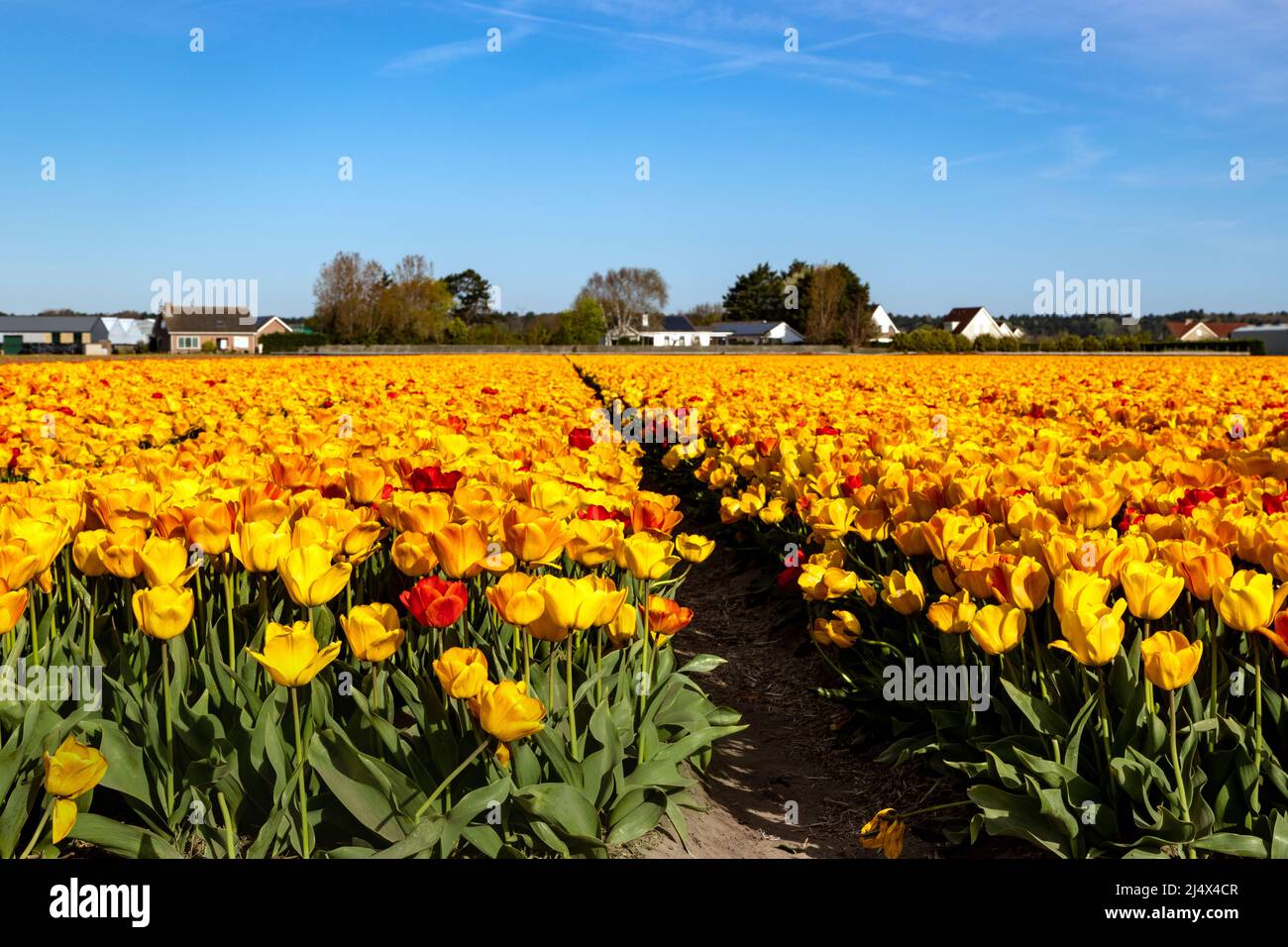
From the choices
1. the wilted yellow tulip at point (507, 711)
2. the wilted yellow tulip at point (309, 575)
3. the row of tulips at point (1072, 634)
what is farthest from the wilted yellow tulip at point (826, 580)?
the wilted yellow tulip at point (309, 575)

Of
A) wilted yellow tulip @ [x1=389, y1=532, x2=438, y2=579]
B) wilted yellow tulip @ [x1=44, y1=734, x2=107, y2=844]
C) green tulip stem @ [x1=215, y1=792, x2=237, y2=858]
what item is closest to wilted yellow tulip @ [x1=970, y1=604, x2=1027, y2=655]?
wilted yellow tulip @ [x1=389, y1=532, x2=438, y2=579]

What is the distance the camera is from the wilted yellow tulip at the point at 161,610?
8.40 feet

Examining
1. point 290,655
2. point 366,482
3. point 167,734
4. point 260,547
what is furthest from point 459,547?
point 366,482

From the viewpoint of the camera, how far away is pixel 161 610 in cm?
256

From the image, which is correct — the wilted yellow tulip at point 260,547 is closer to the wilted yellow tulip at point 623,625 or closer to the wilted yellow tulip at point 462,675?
the wilted yellow tulip at point 462,675

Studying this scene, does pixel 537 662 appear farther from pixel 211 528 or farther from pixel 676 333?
pixel 676 333

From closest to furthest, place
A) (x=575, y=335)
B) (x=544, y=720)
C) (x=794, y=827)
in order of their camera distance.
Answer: (x=544, y=720)
(x=794, y=827)
(x=575, y=335)

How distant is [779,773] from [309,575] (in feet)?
7.98

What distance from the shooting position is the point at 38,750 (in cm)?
262

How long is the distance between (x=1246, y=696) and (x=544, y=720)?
2017mm

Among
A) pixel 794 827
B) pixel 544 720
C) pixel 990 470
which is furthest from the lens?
pixel 990 470

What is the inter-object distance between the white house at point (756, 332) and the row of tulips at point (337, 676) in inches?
4201
